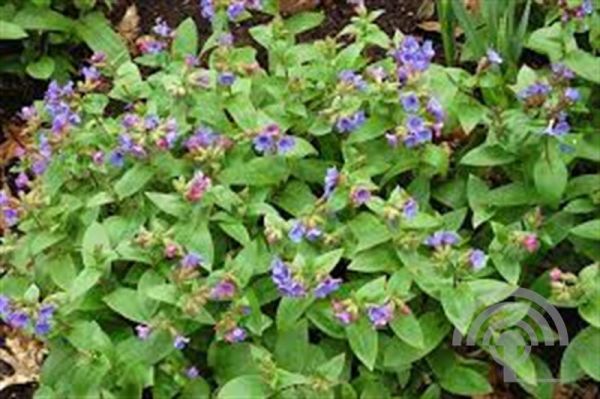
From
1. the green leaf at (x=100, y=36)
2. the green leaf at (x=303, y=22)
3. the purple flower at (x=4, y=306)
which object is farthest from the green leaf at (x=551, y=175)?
the green leaf at (x=100, y=36)

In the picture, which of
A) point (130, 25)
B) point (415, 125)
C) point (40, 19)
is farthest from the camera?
point (130, 25)

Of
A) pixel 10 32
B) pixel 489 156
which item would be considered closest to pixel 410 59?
pixel 489 156

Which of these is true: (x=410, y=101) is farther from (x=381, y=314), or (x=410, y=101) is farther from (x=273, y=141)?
(x=381, y=314)

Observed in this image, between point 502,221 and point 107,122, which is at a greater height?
point 107,122

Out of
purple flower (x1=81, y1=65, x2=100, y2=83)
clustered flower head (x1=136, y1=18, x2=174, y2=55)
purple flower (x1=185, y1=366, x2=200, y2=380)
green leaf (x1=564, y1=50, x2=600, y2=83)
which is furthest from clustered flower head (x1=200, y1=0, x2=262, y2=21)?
purple flower (x1=185, y1=366, x2=200, y2=380)

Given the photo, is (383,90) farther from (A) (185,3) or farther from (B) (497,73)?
(A) (185,3)

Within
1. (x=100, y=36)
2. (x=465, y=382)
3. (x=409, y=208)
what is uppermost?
(x=100, y=36)

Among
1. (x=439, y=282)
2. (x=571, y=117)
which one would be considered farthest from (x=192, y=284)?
(x=571, y=117)
